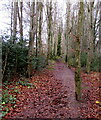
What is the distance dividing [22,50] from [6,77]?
211 centimetres

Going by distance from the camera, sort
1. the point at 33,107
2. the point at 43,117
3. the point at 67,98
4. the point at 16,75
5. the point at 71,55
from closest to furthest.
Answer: the point at 43,117 → the point at 33,107 → the point at 67,98 → the point at 16,75 → the point at 71,55

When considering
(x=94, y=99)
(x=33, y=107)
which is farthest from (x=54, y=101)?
(x=94, y=99)

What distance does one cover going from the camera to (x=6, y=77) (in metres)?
6.58

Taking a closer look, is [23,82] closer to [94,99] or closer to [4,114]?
[4,114]

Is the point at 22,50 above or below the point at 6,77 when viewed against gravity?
above

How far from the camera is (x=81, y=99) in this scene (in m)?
4.55

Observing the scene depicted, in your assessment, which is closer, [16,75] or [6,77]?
[6,77]

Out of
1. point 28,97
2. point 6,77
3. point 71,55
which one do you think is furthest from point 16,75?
point 71,55

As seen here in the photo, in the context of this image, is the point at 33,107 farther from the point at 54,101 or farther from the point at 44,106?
the point at 54,101

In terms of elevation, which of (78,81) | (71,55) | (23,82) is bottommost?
(23,82)

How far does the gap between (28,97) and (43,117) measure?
173 centimetres

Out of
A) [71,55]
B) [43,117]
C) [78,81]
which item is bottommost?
[43,117]

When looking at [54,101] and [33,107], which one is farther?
[54,101]

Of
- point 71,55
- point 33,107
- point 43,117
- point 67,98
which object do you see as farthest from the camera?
point 71,55
